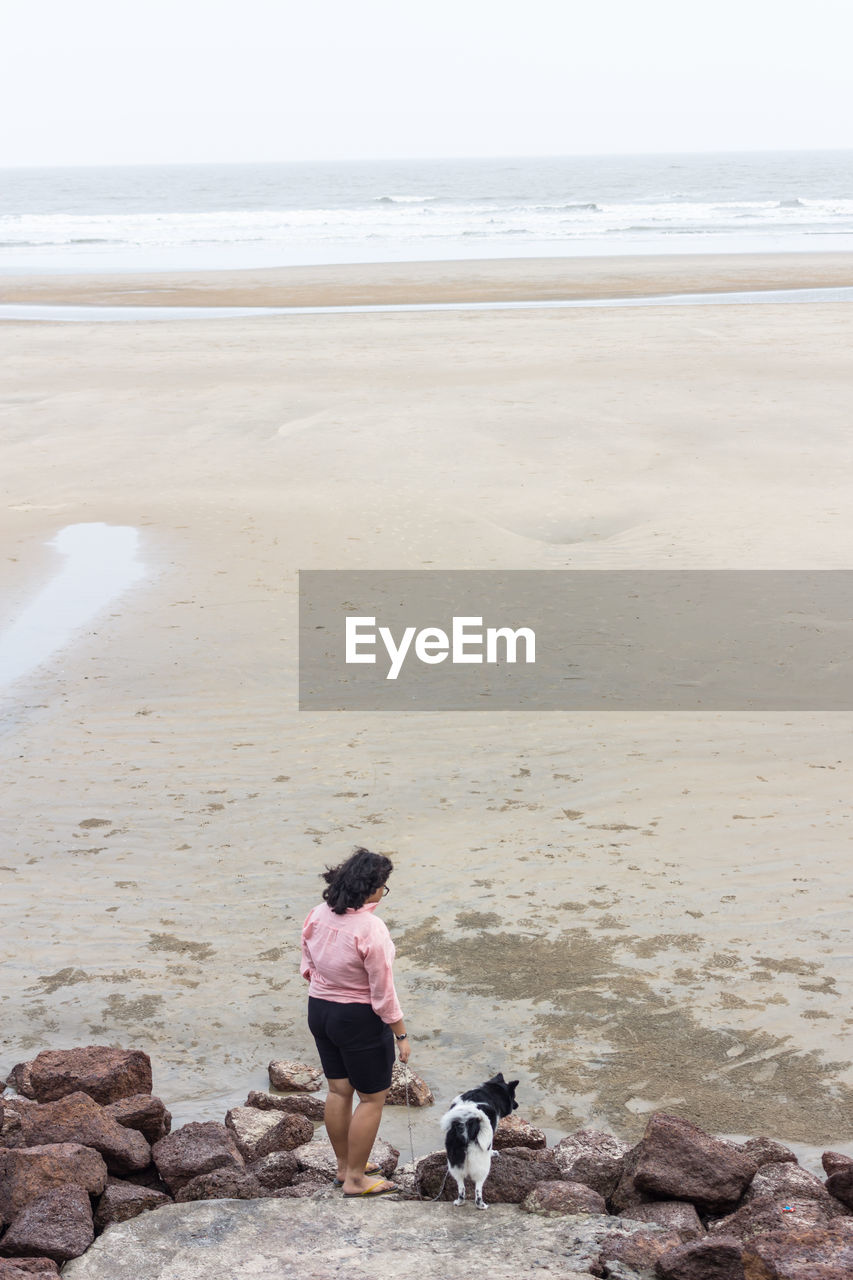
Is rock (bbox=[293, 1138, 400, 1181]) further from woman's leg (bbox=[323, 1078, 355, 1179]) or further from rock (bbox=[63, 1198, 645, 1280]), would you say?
rock (bbox=[63, 1198, 645, 1280])

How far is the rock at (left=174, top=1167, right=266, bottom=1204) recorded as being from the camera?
171 inches

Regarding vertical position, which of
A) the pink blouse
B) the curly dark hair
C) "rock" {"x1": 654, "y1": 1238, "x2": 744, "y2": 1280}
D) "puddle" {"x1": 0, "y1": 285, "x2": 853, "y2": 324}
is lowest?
"rock" {"x1": 654, "y1": 1238, "x2": 744, "y2": 1280}

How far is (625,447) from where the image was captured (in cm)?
1586

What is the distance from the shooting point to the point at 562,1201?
4.17m

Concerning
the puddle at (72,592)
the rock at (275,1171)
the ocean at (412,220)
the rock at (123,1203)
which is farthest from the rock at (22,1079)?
the ocean at (412,220)

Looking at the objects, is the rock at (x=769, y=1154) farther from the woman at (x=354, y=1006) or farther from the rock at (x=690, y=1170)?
the woman at (x=354, y=1006)

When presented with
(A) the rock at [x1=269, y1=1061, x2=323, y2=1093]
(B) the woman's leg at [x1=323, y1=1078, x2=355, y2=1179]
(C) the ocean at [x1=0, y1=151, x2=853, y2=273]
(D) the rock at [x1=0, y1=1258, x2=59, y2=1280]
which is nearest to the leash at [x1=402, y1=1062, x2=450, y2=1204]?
(B) the woman's leg at [x1=323, y1=1078, x2=355, y2=1179]

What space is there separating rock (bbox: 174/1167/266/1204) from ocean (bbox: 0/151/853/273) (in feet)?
138

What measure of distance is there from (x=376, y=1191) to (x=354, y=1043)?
0.52 metres

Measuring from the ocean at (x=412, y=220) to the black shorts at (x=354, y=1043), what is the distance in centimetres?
4170

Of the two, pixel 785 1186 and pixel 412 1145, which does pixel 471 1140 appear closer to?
pixel 412 1145

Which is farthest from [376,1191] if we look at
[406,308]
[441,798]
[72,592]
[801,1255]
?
[406,308]

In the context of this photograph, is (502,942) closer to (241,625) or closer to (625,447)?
(241,625)

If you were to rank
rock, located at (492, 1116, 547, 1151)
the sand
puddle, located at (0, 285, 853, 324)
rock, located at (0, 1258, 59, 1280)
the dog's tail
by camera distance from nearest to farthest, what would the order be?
rock, located at (0, 1258, 59, 1280), the dog's tail, rock, located at (492, 1116, 547, 1151), the sand, puddle, located at (0, 285, 853, 324)
